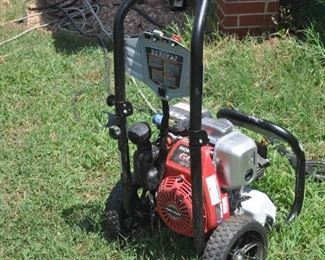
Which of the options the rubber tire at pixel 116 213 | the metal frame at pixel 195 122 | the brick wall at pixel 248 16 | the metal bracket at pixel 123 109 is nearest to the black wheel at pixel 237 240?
the metal frame at pixel 195 122

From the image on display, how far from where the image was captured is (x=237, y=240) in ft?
8.23

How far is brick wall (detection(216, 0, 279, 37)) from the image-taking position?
4543mm

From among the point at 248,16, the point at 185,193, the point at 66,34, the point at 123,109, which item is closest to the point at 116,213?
the point at 185,193

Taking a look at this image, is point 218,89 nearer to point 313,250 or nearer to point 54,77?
point 54,77

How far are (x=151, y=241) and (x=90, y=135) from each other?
1.10 m

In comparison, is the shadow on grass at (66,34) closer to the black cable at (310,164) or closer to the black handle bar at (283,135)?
the black cable at (310,164)

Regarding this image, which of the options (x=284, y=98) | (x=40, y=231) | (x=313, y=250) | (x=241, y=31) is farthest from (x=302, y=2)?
(x=40, y=231)

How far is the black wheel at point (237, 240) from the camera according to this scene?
245 centimetres

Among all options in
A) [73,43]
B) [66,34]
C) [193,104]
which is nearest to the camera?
[193,104]

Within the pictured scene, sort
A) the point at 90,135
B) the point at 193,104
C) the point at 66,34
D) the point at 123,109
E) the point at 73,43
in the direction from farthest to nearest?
the point at 66,34, the point at 73,43, the point at 90,135, the point at 123,109, the point at 193,104

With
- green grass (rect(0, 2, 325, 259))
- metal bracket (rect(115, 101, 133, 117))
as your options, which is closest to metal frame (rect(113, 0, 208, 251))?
metal bracket (rect(115, 101, 133, 117))

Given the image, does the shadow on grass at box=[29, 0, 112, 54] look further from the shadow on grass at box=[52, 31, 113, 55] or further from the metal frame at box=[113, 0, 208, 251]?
the metal frame at box=[113, 0, 208, 251]

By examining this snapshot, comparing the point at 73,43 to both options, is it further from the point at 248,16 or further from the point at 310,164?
the point at 310,164

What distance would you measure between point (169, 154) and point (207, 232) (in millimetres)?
363
